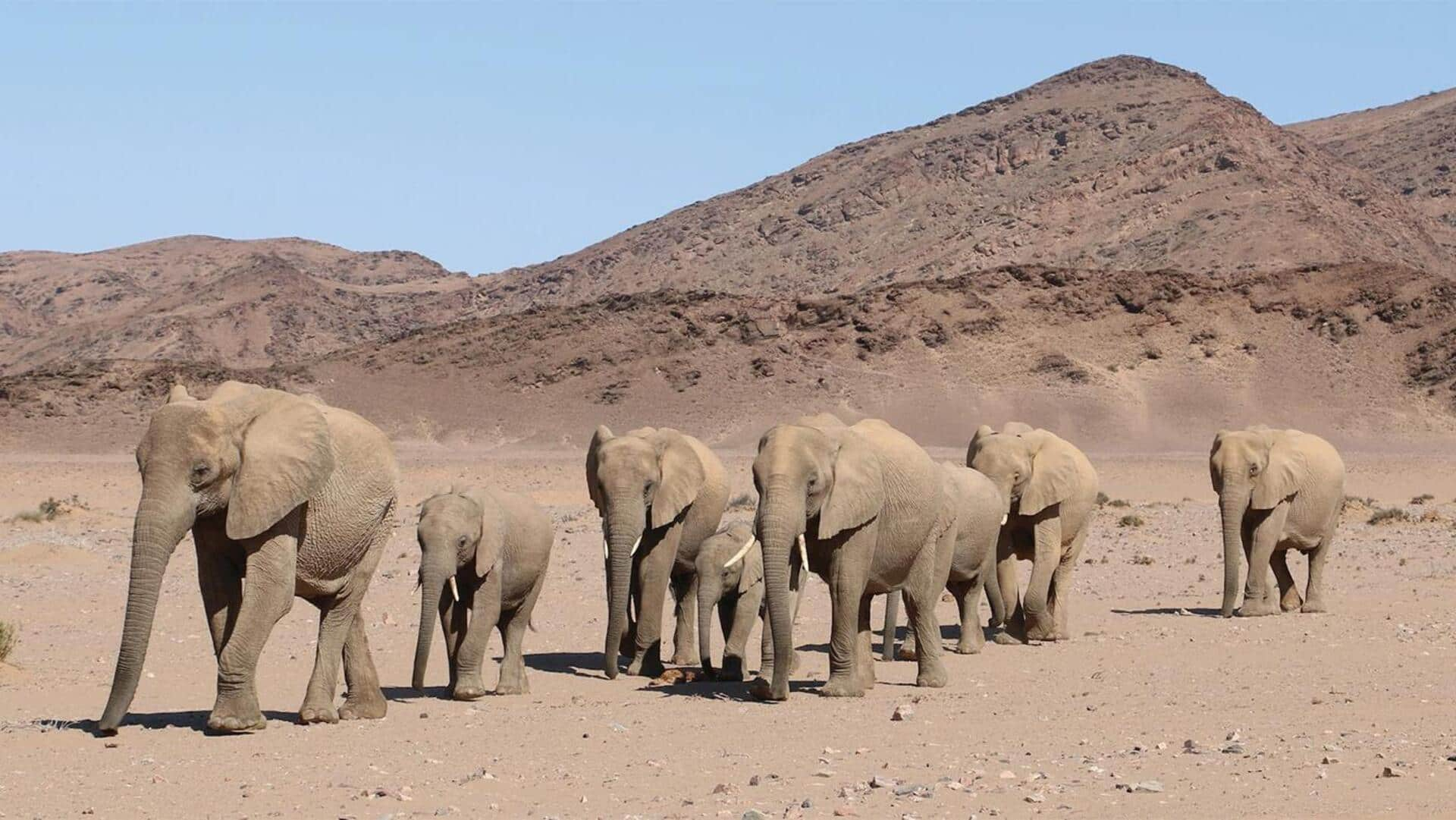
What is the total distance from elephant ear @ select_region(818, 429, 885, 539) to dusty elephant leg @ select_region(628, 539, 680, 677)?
8.92 feet

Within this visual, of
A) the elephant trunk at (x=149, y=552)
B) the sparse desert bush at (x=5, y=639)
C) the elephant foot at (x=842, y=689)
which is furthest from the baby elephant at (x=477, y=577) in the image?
the sparse desert bush at (x=5, y=639)

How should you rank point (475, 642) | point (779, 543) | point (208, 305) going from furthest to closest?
point (208, 305) < point (475, 642) < point (779, 543)

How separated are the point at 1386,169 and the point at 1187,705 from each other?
153 m

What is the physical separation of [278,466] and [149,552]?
0.89 m

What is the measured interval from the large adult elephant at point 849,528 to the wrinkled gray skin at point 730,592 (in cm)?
125

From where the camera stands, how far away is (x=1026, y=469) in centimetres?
1797

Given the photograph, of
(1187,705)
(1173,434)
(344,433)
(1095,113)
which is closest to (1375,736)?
(1187,705)

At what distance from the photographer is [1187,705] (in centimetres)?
1284

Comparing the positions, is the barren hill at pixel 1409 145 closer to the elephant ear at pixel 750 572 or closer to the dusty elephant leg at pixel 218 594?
the elephant ear at pixel 750 572

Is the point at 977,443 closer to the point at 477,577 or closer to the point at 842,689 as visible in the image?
the point at 842,689

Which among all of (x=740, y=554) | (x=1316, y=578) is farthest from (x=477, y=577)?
(x=1316, y=578)

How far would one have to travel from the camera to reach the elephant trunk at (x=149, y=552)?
1008 cm

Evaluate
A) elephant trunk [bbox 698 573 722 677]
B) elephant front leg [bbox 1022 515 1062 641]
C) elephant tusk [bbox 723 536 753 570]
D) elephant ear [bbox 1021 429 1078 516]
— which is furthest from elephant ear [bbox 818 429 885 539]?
elephant ear [bbox 1021 429 1078 516]

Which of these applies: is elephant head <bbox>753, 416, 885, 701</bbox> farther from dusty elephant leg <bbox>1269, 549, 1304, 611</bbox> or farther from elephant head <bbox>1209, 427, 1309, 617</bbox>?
dusty elephant leg <bbox>1269, 549, 1304, 611</bbox>
